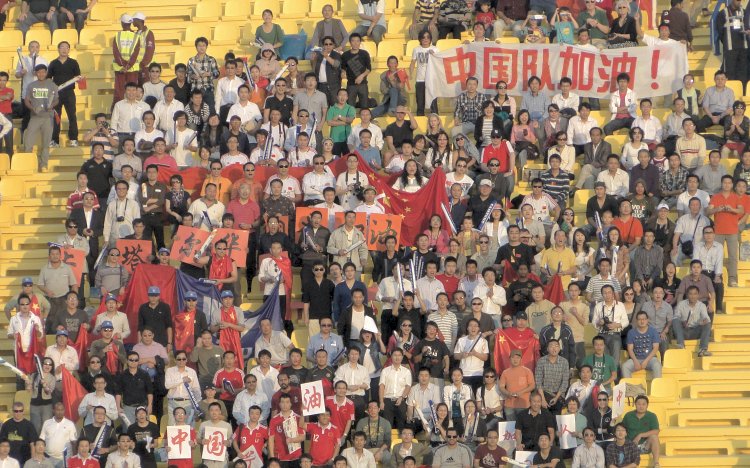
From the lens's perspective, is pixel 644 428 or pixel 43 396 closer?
pixel 644 428

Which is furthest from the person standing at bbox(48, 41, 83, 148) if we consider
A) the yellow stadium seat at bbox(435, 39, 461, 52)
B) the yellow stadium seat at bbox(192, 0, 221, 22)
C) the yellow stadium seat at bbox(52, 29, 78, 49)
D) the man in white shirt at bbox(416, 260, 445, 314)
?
the man in white shirt at bbox(416, 260, 445, 314)

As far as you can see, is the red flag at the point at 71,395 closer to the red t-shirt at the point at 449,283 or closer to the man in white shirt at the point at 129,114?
the red t-shirt at the point at 449,283

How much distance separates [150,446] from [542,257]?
213 inches

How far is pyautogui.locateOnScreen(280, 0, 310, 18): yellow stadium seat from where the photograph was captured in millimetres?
30797

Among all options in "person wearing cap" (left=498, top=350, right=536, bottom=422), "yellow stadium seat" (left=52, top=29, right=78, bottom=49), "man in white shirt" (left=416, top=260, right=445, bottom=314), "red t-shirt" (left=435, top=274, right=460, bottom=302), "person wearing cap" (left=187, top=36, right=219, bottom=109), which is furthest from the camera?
"yellow stadium seat" (left=52, top=29, right=78, bottom=49)

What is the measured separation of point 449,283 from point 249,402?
120 inches

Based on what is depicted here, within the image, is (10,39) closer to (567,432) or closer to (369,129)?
(369,129)

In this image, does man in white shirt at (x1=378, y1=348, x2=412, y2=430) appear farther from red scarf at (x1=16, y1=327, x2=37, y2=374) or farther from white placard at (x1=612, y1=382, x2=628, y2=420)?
red scarf at (x1=16, y1=327, x2=37, y2=374)

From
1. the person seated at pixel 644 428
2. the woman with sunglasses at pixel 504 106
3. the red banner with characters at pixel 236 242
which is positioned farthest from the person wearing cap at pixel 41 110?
the person seated at pixel 644 428

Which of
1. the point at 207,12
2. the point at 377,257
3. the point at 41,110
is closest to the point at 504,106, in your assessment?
the point at 377,257

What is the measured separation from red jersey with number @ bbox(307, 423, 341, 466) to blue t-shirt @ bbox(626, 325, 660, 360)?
12.3ft

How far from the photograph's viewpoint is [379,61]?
29.5m

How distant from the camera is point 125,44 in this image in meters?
28.8

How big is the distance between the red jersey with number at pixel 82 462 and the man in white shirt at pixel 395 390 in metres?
3.37
